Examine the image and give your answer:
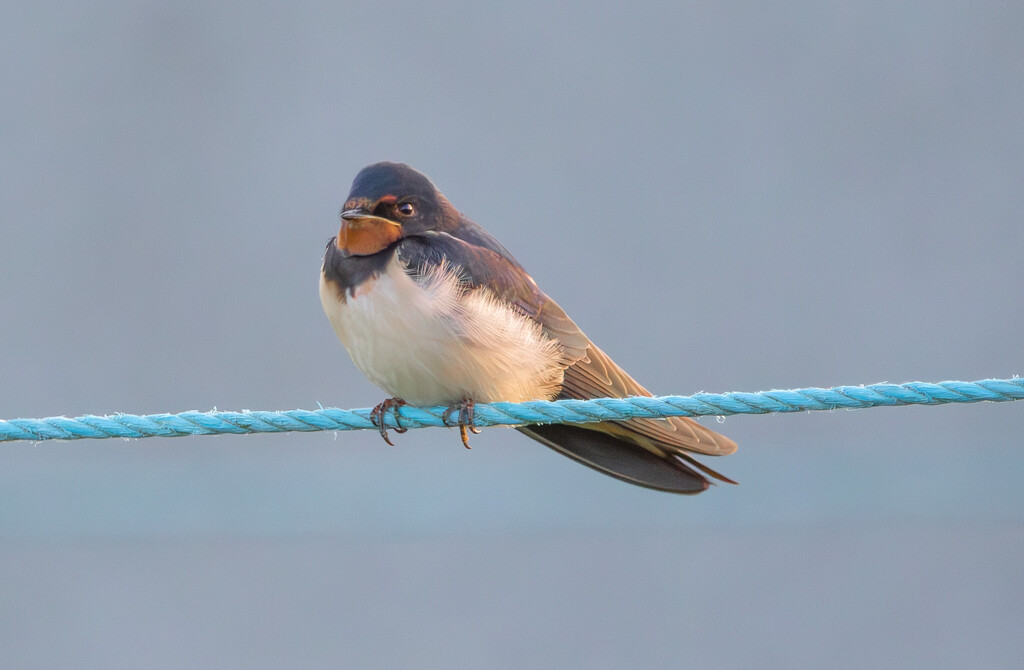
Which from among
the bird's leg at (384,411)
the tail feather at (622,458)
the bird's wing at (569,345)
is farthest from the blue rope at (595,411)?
the tail feather at (622,458)

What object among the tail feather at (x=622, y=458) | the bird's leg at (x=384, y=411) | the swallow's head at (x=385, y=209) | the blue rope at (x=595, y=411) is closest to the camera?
the blue rope at (x=595, y=411)

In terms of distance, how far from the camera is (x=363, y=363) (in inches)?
98.3

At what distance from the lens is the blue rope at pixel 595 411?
67.6 inches

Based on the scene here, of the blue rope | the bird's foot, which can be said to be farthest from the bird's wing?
the blue rope

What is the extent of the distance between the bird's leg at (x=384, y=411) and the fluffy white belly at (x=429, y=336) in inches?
0.8

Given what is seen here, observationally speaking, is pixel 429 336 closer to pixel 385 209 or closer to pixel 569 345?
pixel 385 209

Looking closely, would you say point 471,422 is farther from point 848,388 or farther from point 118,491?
point 118,491

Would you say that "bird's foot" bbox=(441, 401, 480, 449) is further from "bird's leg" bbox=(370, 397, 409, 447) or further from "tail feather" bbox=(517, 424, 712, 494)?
"tail feather" bbox=(517, 424, 712, 494)

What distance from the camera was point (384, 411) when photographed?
8.05 ft

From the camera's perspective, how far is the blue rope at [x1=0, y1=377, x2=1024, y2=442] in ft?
5.63

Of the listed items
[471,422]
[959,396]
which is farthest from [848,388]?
[471,422]

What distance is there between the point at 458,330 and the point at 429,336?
7cm

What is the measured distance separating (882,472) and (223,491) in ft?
13.9

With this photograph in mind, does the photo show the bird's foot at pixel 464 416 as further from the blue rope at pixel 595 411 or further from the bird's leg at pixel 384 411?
the blue rope at pixel 595 411
